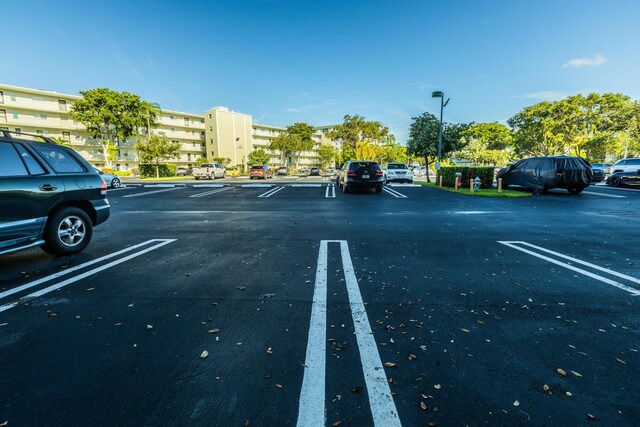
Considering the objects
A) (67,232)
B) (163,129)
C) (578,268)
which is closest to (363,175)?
(578,268)

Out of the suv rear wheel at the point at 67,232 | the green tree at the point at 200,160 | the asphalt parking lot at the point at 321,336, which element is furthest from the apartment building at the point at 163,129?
the asphalt parking lot at the point at 321,336

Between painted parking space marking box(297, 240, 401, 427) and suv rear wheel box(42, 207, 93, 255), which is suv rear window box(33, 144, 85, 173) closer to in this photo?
suv rear wheel box(42, 207, 93, 255)

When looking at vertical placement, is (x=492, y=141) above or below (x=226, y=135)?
below

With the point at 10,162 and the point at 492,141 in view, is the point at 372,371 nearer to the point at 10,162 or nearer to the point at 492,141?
the point at 10,162

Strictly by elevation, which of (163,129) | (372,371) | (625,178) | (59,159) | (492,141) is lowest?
(372,371)

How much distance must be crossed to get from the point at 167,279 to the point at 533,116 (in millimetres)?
Answer: 56137

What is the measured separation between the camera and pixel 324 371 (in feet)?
7.17

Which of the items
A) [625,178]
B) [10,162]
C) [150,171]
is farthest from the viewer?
[150,171]

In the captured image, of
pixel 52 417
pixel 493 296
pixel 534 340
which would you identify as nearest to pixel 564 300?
pixel 493 296

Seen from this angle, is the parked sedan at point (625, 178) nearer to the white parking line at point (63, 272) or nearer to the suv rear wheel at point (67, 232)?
the white parking line at point (63, 272)

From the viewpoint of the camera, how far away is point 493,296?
3.49 m

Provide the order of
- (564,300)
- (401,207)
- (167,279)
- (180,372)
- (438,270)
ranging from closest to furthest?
(180,372), (564,300), (167,279), (438,270), (401,207)

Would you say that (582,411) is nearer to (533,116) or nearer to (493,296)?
(493,296)

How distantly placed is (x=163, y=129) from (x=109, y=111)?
2053 centimetres
